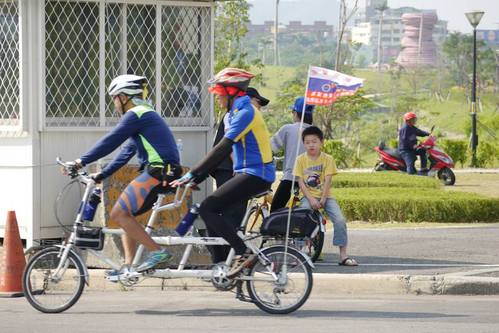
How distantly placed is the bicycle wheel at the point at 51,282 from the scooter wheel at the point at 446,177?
15.8 meters

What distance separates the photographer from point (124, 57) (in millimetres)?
12773

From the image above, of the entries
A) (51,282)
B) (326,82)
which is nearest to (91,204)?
(51,282)

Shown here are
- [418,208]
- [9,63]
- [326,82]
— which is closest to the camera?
[9,63]

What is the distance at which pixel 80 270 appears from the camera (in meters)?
9.58

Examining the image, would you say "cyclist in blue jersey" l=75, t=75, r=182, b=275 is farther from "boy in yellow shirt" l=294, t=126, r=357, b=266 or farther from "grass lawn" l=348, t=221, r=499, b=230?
"grass lawn" l=348, t=221, r=499, b=230

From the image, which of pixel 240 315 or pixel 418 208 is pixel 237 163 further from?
pixel 418 208

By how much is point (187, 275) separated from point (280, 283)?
0.75 metres

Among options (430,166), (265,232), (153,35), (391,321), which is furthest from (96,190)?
(430,166)

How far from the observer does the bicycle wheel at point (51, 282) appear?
9562 millimetres

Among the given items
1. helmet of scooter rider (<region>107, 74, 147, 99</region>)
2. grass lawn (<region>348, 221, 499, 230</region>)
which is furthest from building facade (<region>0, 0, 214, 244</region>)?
A: grass lawn (<region>348, 221, 499, 230</region>)

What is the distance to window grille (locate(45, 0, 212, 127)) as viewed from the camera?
12422 mm

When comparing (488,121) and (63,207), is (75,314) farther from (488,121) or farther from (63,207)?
(488,121)

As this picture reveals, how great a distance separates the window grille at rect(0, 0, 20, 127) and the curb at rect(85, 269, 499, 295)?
7.79 feet

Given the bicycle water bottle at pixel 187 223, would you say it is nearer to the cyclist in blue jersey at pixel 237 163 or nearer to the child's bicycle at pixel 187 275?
the child's bicycle at pixel 187 275
